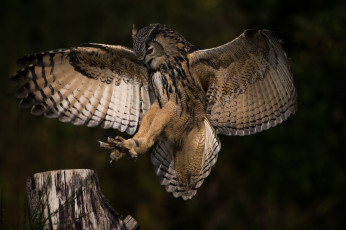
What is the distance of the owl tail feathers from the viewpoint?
3.95 metres

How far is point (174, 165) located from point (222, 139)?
3.13 meters

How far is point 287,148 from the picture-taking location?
650 centimetres

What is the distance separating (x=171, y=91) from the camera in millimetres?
3652

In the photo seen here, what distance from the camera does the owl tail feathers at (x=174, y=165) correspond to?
3.95 metres

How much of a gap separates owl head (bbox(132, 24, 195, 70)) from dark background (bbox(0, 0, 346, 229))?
2.99m

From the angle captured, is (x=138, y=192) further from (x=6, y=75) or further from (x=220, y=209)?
(x=6, y=75)

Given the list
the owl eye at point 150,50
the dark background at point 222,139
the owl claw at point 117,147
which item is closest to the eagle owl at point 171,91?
the owl eye at point 150,50

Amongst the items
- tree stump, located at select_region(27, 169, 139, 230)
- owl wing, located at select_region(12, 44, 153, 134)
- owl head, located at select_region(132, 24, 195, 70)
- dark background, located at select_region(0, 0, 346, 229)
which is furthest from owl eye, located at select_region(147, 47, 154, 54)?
dark background, located at select_region(0, 0, 346, 229)

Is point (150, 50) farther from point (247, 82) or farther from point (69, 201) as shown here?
point (69, 201)

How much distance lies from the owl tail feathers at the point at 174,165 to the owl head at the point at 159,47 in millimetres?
695

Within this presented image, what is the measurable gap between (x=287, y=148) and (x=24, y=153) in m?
3.78

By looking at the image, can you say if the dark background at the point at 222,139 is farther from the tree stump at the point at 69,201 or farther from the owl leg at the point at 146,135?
the tree stump at the point at 69,201

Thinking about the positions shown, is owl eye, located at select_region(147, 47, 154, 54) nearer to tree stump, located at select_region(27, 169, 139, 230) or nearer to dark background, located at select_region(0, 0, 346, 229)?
tree stump, located at select_region(27, 169, 139, 230)

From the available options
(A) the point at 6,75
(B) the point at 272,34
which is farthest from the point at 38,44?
(B) the point at 272,34
